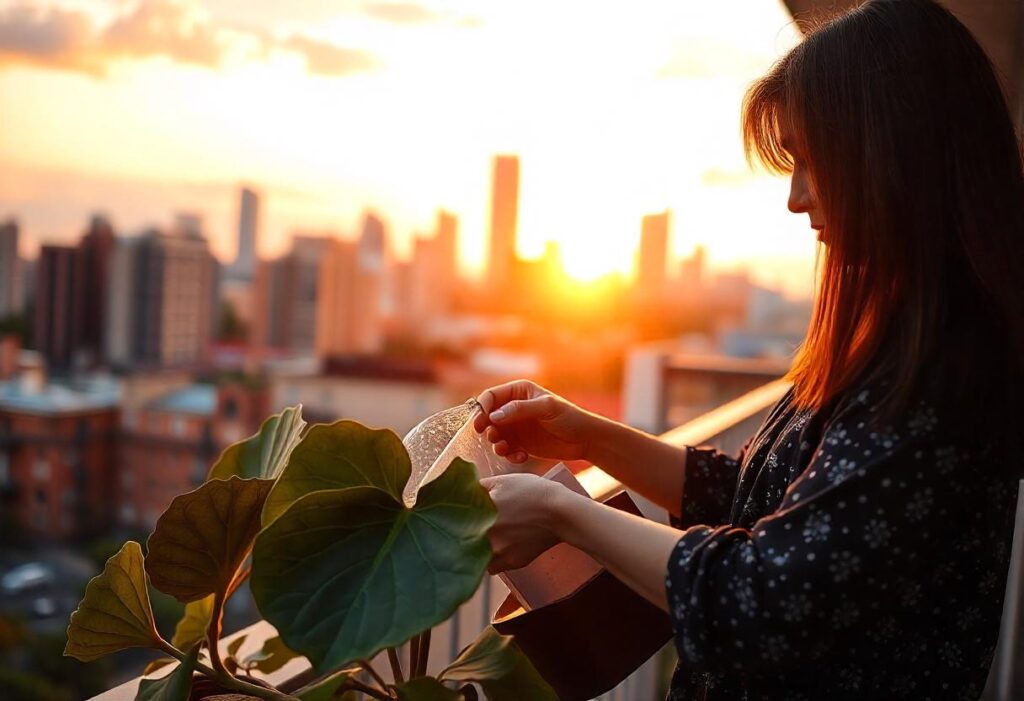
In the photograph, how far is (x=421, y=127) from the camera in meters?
34.4

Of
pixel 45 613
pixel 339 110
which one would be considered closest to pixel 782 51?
pixel 45 613

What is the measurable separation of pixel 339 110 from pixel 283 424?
36966 mm

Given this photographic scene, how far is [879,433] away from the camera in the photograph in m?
0.68

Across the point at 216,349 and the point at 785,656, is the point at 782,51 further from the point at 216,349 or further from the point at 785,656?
the point at 216,349

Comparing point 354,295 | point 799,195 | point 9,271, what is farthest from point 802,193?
point 354,295

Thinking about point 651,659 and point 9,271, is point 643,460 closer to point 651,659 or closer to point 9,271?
point 651,659

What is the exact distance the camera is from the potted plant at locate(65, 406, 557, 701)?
1.98 feet

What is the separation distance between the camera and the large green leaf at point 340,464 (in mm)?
672

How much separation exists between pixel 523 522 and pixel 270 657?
0.97 ft

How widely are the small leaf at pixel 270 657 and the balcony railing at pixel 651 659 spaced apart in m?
0.01

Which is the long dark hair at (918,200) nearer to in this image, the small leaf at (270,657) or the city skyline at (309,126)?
the small leaf at (270,657)

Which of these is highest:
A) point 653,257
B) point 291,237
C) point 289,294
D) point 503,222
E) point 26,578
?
point 503,222

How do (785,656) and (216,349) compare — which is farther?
(216,349)

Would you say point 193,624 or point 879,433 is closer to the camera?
point 879,433
